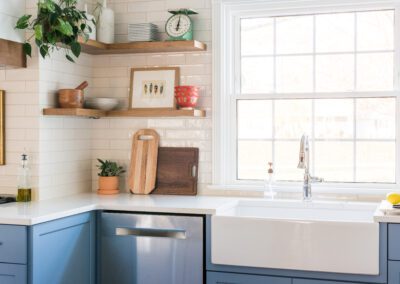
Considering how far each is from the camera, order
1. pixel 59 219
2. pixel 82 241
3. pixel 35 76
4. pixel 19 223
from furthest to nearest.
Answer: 1. pixel 35 76
2. pixel 82 241
3. pixel 59 219
4. pixel 19 223

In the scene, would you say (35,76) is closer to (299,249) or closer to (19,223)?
(19,223)

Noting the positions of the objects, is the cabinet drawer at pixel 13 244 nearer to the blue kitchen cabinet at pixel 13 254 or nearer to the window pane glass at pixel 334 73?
the blue kitchen cabinet at pixel 13 254

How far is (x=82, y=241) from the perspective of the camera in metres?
3.89

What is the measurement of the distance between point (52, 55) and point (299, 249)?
2.10m

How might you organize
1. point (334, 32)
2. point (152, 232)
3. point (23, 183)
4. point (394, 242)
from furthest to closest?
point (334, 32) < point (23, 183) < point (152, 232) < point (394, 242)

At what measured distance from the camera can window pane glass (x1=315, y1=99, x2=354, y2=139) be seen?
435cm

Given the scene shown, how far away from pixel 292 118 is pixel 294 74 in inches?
12.3

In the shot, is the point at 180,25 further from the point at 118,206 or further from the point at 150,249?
the point at 150,249

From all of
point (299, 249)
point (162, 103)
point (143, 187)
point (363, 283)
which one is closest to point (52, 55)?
point (162, 103)

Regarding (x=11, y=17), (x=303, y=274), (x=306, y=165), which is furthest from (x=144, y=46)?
(x=303, y=274)

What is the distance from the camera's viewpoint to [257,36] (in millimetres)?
4551

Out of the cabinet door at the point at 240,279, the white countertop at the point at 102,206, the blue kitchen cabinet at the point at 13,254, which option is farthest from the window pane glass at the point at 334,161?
the blue kitchen cabinet at the point at 13,254

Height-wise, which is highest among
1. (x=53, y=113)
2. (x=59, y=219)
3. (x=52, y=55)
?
(x=52, y=55)

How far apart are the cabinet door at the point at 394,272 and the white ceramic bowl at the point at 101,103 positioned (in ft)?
7.39
